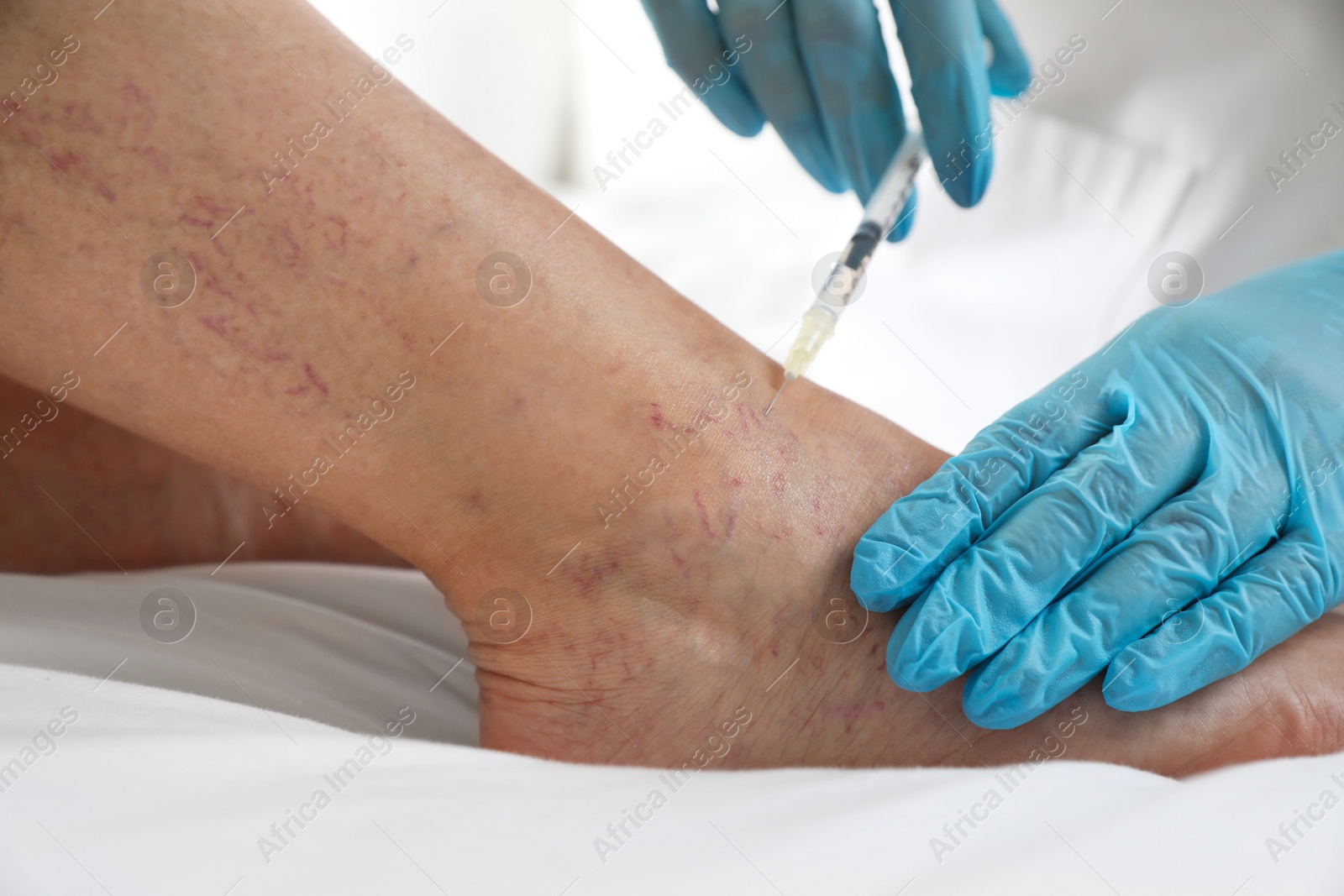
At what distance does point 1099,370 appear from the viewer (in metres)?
1.19

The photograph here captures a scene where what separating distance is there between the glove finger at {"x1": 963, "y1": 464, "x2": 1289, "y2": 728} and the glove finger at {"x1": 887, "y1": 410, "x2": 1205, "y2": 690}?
21 mm

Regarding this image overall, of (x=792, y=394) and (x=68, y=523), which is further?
(x=68, y=523)

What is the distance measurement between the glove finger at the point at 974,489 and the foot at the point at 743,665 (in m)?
0.06

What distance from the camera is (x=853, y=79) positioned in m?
1.41

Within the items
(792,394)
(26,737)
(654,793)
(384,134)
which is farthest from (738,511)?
(26,737)

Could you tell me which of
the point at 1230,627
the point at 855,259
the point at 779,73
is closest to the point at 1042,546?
the point at 1230,627

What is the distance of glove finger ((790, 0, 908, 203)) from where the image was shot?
54.1 inches

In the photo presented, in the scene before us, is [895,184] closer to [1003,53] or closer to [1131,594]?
[1003,53]

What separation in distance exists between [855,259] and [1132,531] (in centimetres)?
50

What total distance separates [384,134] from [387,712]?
2.24 ft

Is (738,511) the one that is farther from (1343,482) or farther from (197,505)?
(197,505)

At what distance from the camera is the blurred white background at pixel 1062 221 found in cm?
178

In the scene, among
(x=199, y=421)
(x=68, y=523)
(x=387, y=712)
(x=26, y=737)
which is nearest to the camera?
(x=26, y=737)

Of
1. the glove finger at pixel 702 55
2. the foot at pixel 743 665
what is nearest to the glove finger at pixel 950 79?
the glove finger at pixel 702 55
